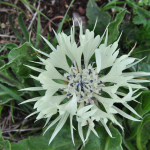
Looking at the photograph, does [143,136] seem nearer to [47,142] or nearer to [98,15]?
[47,142]

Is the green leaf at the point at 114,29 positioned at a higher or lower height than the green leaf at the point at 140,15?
lower

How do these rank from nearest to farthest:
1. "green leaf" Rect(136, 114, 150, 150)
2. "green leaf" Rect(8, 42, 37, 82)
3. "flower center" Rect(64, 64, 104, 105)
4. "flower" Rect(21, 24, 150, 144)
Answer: "flower" Rect(21, 24, 150, 144), "flower center" Rect(64, 64, 104, 105), "green leaf" Rect(8, 42, 37, 82), "green leaf" Rect(136, 114, 150, 150)

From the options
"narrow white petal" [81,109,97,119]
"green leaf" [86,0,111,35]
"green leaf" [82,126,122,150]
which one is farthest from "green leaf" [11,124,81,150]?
"green leaf" [86,0,111,35]

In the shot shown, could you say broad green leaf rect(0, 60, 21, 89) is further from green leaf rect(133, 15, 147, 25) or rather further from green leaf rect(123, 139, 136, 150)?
green leaf rect(133, 15, 147, 25)

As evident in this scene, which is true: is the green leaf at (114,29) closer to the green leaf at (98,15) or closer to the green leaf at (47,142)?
the green leaf at (98,15)

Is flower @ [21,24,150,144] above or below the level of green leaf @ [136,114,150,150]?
above

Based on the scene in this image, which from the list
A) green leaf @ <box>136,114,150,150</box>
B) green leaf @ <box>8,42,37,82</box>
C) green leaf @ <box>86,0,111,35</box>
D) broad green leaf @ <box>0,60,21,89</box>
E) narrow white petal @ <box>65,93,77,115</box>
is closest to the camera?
narrow white petal @ <box>65,93,77,115</box>

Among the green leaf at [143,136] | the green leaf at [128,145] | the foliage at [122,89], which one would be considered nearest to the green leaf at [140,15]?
the foliage at [122,89]

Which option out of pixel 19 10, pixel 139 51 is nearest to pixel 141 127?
pixel 139 51
